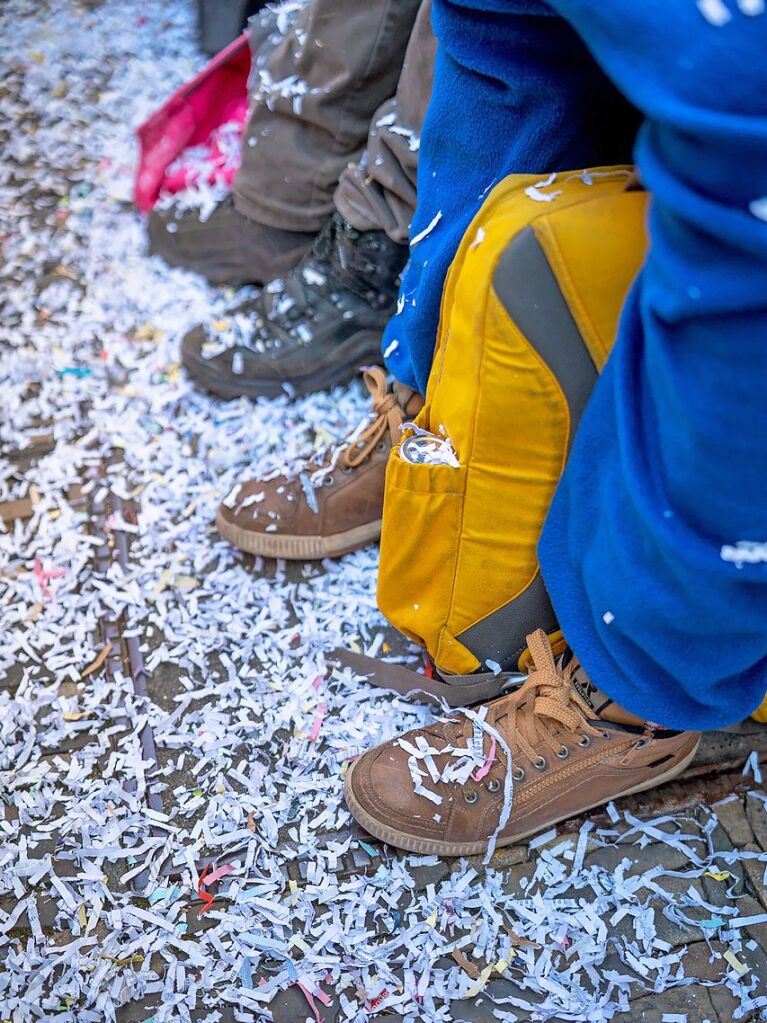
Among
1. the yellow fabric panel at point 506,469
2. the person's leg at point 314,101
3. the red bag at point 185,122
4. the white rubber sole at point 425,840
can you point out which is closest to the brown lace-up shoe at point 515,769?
the white rubber sole at point 425,840

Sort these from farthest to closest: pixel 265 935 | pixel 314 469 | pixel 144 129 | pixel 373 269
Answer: pixel 144 129 → pixel 373 269 → pixel 314 469 → pixel 265 935

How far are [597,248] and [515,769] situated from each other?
2.20ft

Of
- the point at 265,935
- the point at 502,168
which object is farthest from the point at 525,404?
the point at 265,935

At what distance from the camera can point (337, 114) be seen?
6.00ft

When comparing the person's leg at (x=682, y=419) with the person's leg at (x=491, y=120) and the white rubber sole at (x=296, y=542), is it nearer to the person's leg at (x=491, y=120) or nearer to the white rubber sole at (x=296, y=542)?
the person's leg at (x=491, y=120)

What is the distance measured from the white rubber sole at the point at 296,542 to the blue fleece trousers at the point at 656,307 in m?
0.35

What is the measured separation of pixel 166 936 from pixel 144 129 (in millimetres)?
1801

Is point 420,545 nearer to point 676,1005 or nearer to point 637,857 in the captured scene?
point 637,857

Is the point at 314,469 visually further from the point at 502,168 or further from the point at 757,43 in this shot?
the point at 757,43

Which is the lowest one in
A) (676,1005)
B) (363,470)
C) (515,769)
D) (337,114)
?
(676,1005)

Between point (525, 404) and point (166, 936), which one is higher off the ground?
point (525, 404)

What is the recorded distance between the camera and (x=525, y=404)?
1.09m

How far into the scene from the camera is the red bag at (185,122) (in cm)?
224

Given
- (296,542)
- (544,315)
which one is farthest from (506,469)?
(296,542)
